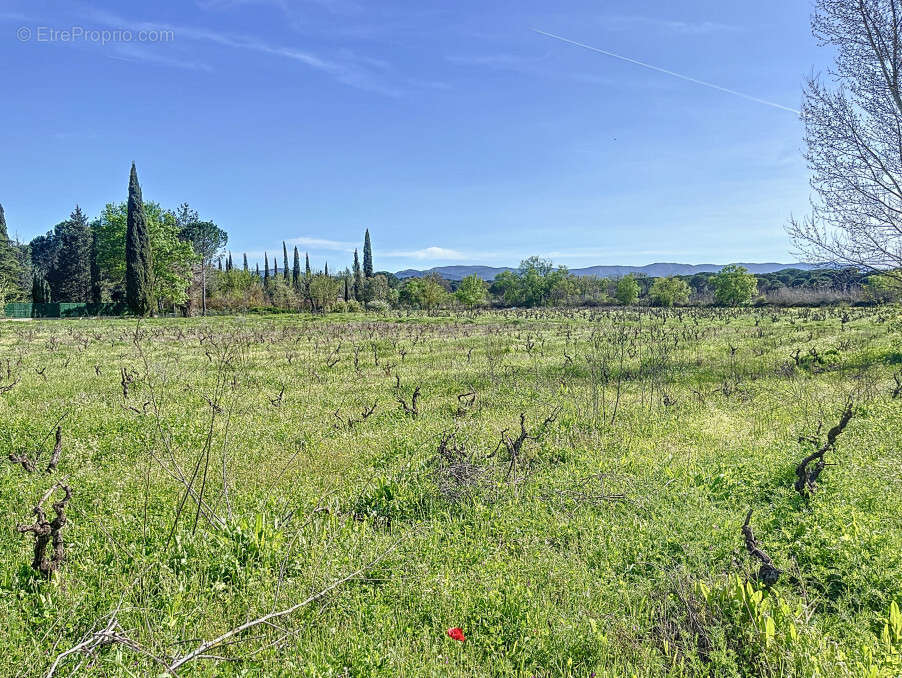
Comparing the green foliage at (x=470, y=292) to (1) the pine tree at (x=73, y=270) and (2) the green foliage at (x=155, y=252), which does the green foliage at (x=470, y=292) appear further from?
(1) the pine tree at (x=73, y=270)

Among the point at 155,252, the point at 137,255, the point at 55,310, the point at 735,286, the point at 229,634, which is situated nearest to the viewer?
the point at 229,634

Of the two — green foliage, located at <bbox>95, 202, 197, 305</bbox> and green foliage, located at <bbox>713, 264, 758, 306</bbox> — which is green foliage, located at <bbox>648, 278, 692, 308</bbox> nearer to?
green foliage, located at <bbox>713, 264, 758, 306</bbox>

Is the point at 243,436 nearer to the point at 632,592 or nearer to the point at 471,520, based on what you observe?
the point at 471,520

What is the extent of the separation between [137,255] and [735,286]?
205 ft

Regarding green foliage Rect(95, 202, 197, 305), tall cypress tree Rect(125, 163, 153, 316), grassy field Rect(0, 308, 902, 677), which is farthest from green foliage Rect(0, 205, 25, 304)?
grassy field Rect(0, 308, 902, 677)

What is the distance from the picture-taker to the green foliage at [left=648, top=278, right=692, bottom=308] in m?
60.6

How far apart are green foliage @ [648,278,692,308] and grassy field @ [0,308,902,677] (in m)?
55.8

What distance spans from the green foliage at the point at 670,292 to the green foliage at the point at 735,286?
460 centimetres

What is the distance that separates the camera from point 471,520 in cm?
448

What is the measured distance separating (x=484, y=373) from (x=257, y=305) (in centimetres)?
5144

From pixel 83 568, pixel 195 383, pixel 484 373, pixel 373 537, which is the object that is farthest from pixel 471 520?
pixel 195 383

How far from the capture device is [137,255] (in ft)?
141

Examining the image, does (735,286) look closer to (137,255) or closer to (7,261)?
(137,255)

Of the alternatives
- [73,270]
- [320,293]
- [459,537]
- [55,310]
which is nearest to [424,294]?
[320,293]
